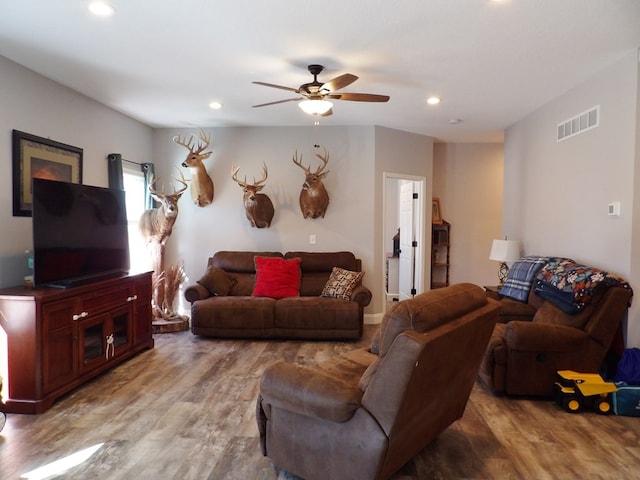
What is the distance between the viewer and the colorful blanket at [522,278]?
3807 millimetres

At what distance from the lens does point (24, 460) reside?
2215 millimetres

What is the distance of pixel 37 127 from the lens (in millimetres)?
3453

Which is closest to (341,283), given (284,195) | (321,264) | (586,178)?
(321,264)

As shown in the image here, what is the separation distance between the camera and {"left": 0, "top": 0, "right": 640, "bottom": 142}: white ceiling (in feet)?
7.86

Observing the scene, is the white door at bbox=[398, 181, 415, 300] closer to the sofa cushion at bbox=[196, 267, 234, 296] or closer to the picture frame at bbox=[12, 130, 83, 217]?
the sofa cushion at bbox=[196, 267, 234, 296]

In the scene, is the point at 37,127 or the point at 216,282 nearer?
the point at 37,127

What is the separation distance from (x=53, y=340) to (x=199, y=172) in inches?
113

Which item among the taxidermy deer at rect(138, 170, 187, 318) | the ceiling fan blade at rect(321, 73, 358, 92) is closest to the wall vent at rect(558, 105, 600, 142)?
the ceiling fan blade at rect(321, 73, 358, 92)

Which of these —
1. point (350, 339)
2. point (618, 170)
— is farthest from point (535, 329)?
point (350, 339)

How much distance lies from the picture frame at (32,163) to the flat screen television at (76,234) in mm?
456

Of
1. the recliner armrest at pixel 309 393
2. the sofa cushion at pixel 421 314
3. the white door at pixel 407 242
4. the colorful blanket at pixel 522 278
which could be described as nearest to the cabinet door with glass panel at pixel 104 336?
the recliner armrest at pixel 309 393

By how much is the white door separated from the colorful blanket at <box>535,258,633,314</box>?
2.54 m

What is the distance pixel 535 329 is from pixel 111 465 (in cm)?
291

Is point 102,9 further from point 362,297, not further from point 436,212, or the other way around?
point 436,212
